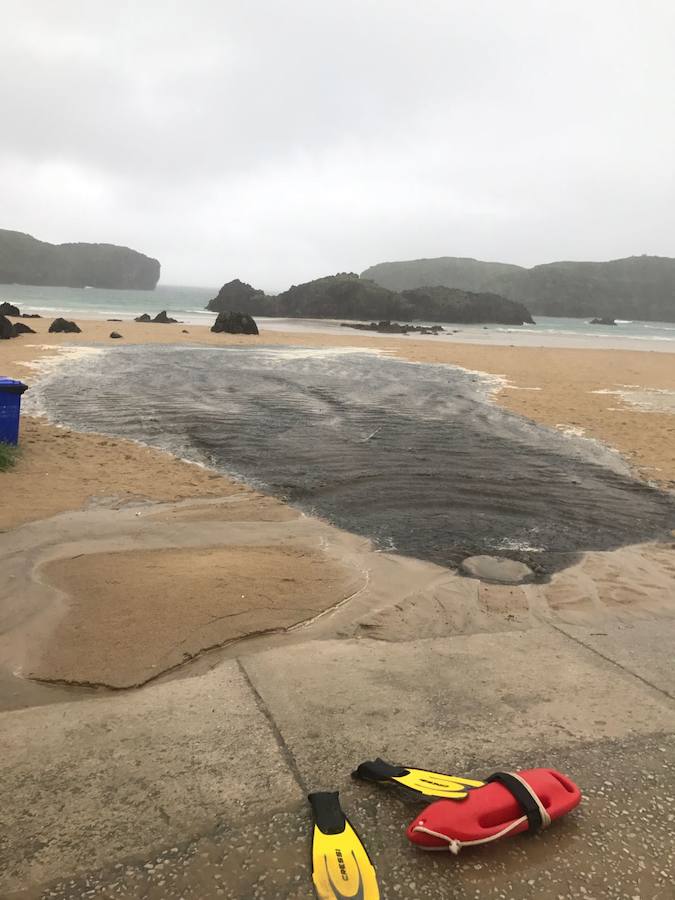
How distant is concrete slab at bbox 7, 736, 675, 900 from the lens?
1983 millimetres

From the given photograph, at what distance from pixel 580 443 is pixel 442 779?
27.2 ft

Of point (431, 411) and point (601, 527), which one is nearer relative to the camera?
point (601, 527)

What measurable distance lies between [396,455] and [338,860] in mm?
6726

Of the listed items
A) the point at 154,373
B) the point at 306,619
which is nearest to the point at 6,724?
the point at 306,619

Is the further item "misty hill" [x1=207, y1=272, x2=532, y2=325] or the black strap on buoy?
"misty hill" [x1=207, y1=272, x2=532, y2=325]

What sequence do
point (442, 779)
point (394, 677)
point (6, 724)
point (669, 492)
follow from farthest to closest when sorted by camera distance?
1. point (669, 492)
2. point (394, 677)
3. point (6, 724)
4. point (442, 779)

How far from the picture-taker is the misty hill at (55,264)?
572ft

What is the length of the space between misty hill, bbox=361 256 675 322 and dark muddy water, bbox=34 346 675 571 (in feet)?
452

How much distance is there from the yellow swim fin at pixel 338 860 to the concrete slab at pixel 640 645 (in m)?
2.05

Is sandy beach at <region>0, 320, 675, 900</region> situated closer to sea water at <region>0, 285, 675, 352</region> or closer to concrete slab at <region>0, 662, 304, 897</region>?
concrete slab at <region>0, 662, 304, 897</region>

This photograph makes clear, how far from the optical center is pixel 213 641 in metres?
3.66

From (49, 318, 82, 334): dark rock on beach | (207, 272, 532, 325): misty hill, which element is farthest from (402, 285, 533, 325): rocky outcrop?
(49, 318, 82, 334): dark rock on beach

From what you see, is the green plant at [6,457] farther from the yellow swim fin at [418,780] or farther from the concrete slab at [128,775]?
the yellow swim fin at [418,780]

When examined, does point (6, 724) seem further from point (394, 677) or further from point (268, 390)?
point (268, 390)
